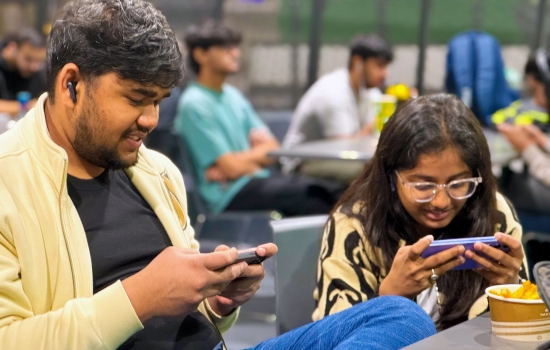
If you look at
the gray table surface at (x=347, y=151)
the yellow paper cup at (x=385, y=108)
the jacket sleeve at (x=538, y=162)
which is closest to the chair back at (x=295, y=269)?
the gray table surface at (x=347, y=151)

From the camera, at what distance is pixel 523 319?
1455 mm

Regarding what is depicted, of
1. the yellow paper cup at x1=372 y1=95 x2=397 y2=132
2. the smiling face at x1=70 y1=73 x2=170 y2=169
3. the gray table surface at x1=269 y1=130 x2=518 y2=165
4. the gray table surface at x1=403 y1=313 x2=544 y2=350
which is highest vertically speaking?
the smiling face at x1=70 y1=73 x2=170 y2=169

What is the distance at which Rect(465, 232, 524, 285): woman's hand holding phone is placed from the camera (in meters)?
1.66

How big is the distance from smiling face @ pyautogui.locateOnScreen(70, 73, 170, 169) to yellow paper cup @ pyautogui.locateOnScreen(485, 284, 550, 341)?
0.76 meters

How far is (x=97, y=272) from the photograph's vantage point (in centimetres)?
158

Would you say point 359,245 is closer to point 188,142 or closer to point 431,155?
point 431,155

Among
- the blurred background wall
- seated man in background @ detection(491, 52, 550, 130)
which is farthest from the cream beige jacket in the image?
the blurred background wall

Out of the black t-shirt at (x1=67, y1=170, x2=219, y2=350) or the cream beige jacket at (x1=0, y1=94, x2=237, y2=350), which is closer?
the cream beige jacket at (x1=0, y1=94, x2=237, y2=350)

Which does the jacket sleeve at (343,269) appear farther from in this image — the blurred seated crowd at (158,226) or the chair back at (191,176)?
the chair back at (191,176)

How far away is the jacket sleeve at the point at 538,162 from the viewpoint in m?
3.85

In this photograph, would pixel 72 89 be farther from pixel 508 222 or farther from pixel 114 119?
pixel 508 222

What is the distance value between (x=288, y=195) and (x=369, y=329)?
121 inches

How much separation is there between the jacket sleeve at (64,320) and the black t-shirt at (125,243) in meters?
0.16

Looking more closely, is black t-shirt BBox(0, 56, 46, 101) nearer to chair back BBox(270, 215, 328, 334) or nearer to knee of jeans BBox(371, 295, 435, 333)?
chair back BBox(270, 215, 328, 334)
